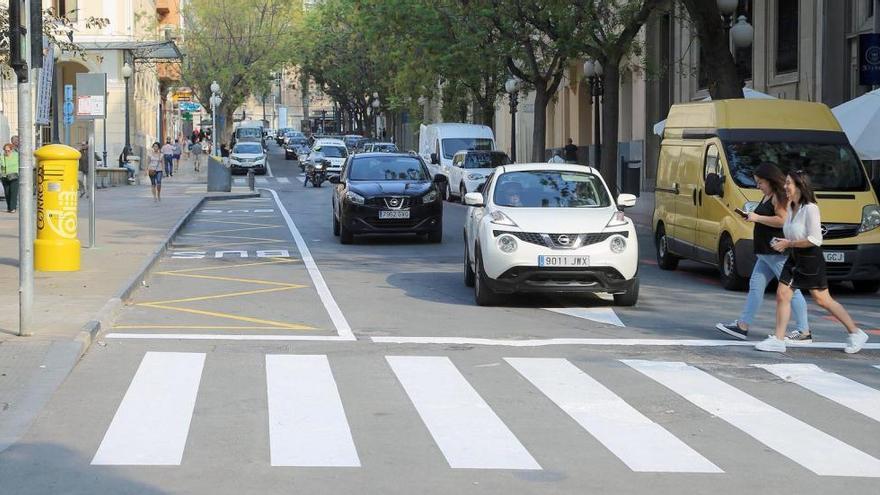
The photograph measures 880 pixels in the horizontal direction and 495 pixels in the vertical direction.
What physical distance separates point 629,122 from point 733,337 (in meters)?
32.1

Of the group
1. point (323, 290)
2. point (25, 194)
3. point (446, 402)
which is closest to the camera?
point (446, 402)

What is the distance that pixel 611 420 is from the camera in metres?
8.86

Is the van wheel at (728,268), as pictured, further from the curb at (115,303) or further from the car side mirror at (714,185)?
the curb at (115,303)

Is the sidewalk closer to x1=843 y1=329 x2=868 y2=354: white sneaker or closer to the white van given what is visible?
x1=843 y1=329 x2=868 y2=354: white sneaker

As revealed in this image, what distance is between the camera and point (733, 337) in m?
13.0

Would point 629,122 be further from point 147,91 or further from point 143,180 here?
point 147,91

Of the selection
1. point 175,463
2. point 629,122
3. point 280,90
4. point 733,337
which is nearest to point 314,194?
point 629,122

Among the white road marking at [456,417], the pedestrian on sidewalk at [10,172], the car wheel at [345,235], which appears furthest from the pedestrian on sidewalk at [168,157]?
the white road marking at [456,417]

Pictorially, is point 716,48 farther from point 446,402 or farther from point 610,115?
point 446,402

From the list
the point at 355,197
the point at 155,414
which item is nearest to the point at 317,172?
the point at 355,197

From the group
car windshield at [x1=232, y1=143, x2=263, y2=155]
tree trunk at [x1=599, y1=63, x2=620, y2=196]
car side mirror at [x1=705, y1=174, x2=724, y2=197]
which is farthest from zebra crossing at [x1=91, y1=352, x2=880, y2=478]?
car windshield at [x1=232, y1=143, x2=263, y2=155]

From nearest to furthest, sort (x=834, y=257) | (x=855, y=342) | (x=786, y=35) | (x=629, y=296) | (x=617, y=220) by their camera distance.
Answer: (x=855, y=342)
(x=629, y=296)
(x=617, y=220)
(x=834, y=257)
(x=786, y=35)

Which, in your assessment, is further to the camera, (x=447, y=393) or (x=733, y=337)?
(x=733, y=337)

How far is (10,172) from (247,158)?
115 ft
